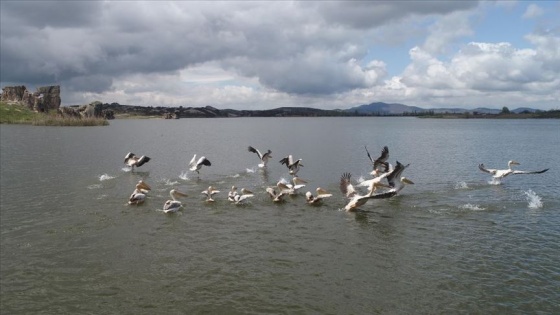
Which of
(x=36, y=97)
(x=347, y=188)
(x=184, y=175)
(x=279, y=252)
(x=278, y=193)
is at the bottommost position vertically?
(x=279, y=252)

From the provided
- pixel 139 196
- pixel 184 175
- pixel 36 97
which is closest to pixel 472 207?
pixel 139 196

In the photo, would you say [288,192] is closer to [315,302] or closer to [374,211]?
[374,211]

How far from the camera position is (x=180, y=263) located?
12336mm

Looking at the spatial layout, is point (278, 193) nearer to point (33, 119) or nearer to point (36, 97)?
point (33, 119)

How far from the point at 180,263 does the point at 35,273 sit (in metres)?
3.82

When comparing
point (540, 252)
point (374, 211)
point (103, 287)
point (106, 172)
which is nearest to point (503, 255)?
point (540, 252)

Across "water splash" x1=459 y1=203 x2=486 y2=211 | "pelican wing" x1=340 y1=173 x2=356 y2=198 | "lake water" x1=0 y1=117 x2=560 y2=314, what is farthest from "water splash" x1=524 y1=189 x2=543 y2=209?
"pelican wing" x1=340 y1=173 x2=356 y2=198

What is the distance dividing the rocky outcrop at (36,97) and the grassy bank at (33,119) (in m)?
4.07

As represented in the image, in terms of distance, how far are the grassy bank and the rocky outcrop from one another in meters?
4.07

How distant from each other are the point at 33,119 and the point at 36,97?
1220 inches

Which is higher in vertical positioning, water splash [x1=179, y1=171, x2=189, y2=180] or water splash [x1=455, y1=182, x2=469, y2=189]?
water splash [x1=455, y1=182, x2=469, y2=189]

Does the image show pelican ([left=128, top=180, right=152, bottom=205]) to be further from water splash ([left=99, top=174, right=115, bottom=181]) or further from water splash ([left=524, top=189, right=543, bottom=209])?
water splash ([left=524, top=189, right=543, bottom=209])

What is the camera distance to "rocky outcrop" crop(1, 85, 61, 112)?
138 meters

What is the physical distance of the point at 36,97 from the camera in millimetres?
138125
